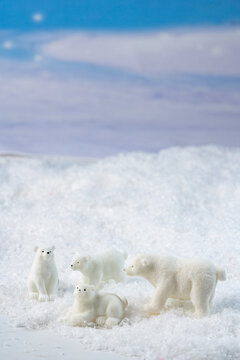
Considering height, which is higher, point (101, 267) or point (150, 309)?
point (101, 267)

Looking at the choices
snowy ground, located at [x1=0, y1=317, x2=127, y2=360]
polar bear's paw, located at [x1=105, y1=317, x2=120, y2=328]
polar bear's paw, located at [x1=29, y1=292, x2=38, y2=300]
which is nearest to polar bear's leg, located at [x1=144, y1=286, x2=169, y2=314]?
polar bear's paw, located at [x1=105, y1=317, x2=120, y2=328]

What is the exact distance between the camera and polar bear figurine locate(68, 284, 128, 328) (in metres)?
1.52

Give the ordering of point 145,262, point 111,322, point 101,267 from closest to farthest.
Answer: point 111,322 → point 145,262 → point 101,267

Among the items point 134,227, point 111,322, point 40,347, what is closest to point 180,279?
point 111,322

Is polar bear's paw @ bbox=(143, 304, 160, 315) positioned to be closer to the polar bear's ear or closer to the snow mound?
the snow mound

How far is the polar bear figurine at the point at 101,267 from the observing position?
1.78 metres

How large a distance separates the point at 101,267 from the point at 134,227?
775 millimetres

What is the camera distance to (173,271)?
1597 mm

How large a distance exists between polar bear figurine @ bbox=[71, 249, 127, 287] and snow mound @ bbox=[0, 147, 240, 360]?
2.3 inches

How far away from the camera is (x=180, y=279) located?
1.58 meters

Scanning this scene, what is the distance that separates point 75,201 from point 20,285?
43.0 inches

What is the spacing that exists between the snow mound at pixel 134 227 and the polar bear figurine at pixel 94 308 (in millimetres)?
39

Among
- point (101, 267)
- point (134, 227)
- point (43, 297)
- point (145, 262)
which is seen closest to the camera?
point (145, 262)

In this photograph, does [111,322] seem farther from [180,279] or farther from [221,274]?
[221,274]
